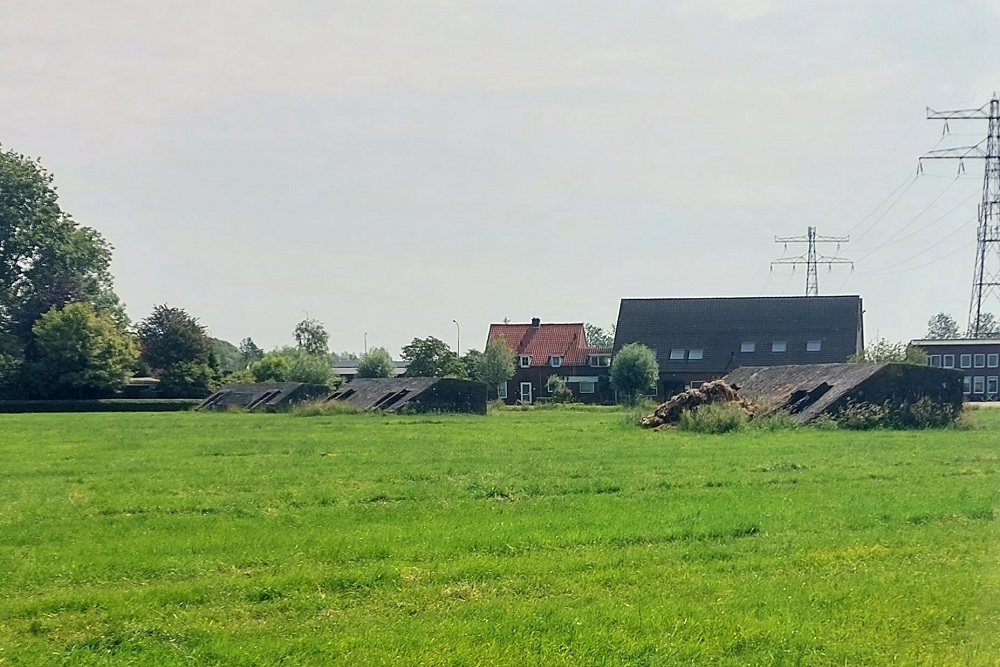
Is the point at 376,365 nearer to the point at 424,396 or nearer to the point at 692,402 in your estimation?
the point at 424,396

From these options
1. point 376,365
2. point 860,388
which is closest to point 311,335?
point 376,365

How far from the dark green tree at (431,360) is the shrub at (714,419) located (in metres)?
51.3

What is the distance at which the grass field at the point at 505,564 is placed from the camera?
8.05 meters

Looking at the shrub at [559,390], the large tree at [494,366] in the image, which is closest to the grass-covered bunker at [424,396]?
the shrub at [559,390]

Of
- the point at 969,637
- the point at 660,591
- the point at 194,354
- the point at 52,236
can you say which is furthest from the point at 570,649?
the point at 52,236

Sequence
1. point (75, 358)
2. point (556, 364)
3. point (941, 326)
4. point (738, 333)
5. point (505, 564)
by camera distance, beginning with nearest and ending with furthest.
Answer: point (505, 564)
point (75, 358)
point (738, 333)
point (556, 364)
point (941, 326)

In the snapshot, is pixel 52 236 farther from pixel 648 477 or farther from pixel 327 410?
pixel 648 477

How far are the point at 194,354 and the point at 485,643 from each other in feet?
262

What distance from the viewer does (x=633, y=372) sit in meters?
77.2

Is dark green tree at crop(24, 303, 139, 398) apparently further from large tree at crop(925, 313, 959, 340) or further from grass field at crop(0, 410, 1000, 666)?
large tree at crop(925, 313, 959, 340)

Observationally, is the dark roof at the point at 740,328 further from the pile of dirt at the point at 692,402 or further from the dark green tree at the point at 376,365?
the pile of dirt at the point at 692,402

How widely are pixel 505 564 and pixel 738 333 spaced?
8004 centimetres

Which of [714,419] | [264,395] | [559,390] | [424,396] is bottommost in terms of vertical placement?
[714,419]

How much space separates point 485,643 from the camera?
8.04 meters
